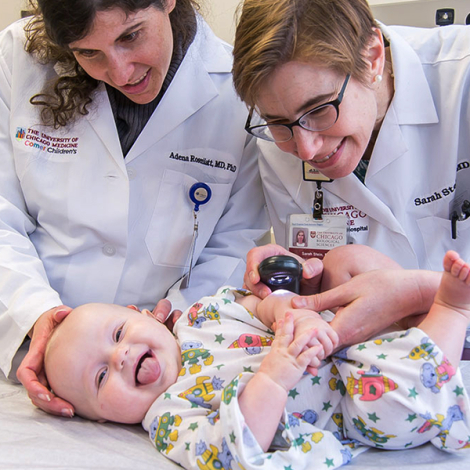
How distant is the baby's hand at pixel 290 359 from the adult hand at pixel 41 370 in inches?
17.3

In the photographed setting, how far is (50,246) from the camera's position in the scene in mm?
1594

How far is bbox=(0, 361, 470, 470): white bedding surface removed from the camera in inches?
38.9

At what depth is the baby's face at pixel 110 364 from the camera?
1151 millimetres

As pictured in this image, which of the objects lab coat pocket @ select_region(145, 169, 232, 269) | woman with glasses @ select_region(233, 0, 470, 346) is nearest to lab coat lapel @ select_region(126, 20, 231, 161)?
lab coat pocket @ select_region(145, 169, 232, 269)

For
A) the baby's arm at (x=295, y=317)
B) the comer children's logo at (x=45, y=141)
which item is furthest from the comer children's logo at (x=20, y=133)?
the baby's arm at (x=295, y=317)

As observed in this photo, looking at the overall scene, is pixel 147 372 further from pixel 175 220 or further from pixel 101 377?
pixel 175 220

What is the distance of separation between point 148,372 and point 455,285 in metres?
0.61

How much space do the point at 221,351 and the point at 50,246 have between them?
655mm

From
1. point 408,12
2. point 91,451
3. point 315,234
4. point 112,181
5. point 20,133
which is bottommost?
point 91,451

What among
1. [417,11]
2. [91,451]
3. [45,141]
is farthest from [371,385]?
[417,11]

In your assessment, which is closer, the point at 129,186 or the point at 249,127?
the point at 249,127

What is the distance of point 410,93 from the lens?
1470 millimetres

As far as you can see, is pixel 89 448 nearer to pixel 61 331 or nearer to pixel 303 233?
pixel 61 331

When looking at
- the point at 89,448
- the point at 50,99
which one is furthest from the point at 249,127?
the point at 89,448
